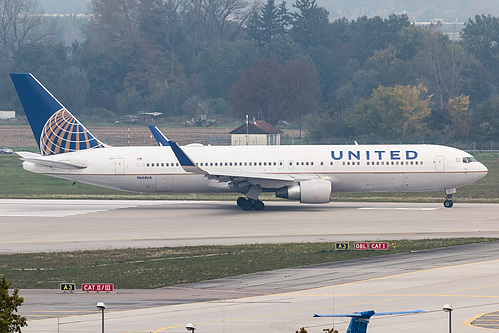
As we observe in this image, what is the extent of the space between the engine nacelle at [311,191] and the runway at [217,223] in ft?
3.03

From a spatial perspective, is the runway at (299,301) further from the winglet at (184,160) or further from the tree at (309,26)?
the tree at (309,26)

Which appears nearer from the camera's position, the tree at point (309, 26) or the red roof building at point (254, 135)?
the red roof building at point (254, 135)

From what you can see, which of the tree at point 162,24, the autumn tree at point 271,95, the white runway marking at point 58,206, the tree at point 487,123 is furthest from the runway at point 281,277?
the tree at point 162,24

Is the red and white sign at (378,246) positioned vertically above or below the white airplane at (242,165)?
below

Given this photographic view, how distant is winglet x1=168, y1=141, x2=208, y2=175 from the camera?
1818 inches

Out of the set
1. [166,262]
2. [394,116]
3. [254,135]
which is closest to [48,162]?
[166,262]

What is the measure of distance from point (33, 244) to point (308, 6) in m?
150

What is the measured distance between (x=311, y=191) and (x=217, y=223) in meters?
6.76

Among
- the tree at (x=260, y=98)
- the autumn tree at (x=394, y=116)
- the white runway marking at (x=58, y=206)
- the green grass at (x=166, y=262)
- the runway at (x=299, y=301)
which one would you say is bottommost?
the runway at (x=299, y=301)

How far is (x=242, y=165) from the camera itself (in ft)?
163

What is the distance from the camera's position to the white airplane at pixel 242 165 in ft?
160

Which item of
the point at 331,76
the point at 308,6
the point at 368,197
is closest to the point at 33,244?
the point at 368,197

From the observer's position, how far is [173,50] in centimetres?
16862

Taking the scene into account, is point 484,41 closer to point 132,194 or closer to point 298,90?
point 298,90
